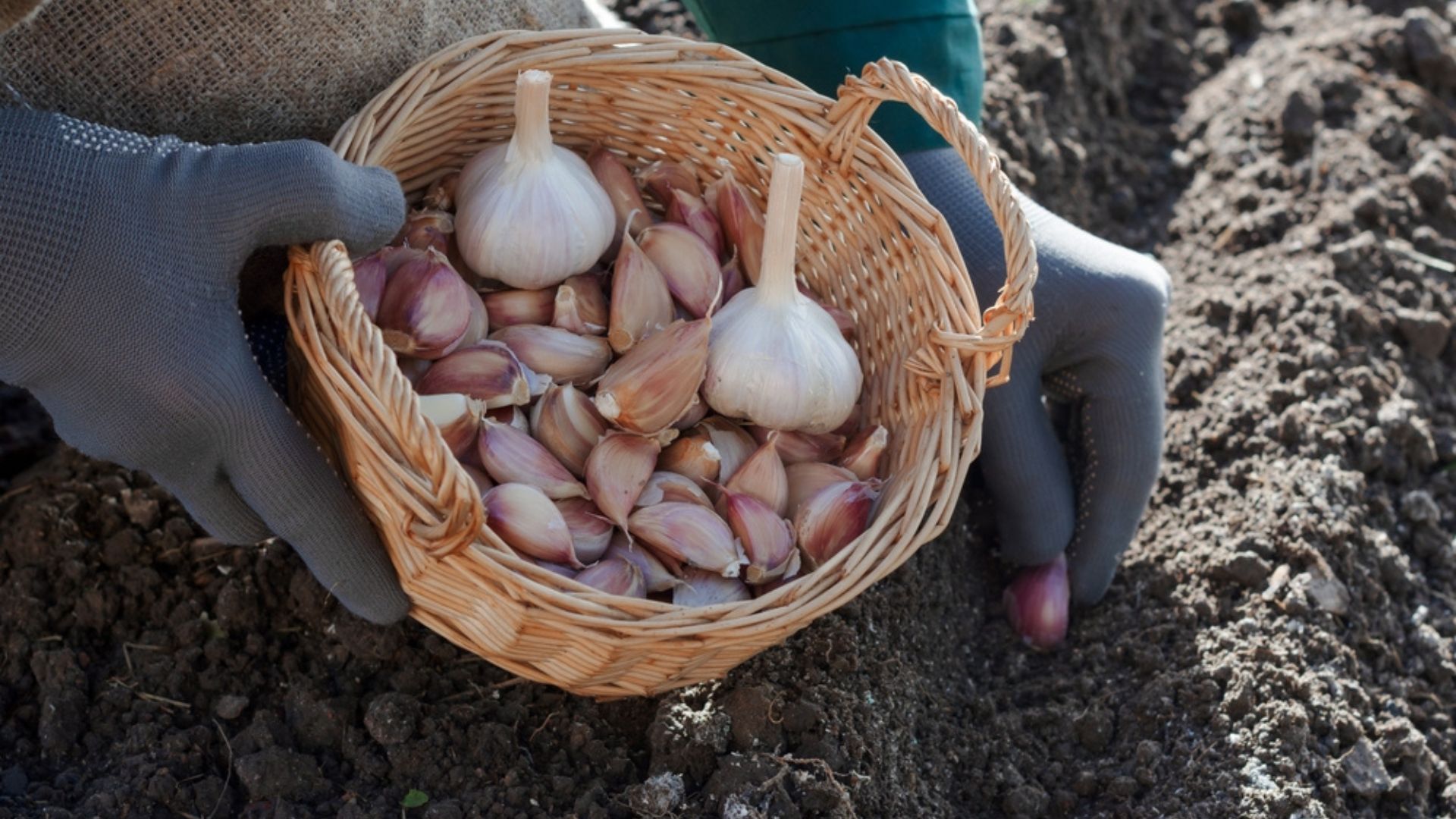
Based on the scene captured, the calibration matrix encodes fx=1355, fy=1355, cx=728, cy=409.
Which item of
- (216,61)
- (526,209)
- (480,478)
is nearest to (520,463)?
(480,478)

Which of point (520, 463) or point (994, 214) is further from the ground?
point (994, 214)

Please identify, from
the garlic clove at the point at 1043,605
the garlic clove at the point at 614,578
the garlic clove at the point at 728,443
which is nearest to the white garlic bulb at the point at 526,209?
the garlic clove at the point at 728,443

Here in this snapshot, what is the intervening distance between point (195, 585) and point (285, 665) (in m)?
0.15

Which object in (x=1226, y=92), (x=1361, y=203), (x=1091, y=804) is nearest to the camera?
(x=1091, y=804)

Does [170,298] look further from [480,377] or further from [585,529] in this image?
[585,529]

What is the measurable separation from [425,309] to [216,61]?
0.31m

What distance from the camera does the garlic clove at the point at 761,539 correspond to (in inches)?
48.3

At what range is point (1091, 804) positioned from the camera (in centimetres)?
140

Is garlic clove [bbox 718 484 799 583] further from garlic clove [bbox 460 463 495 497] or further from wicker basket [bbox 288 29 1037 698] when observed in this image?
garlic clove [bbox 460 463 495 497]

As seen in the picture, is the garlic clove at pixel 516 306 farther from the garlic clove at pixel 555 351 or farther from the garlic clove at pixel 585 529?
the garlic clove at pixel 585 529

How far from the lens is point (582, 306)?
136 cm

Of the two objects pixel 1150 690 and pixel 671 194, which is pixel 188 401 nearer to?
pixel 671 194

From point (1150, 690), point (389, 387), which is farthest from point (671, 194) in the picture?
point (1150, 690)

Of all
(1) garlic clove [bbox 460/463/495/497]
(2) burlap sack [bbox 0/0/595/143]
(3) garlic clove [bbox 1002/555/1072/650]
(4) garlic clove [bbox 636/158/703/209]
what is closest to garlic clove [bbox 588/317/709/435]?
(1) garlic clove [bbox 460/463/495/497]
